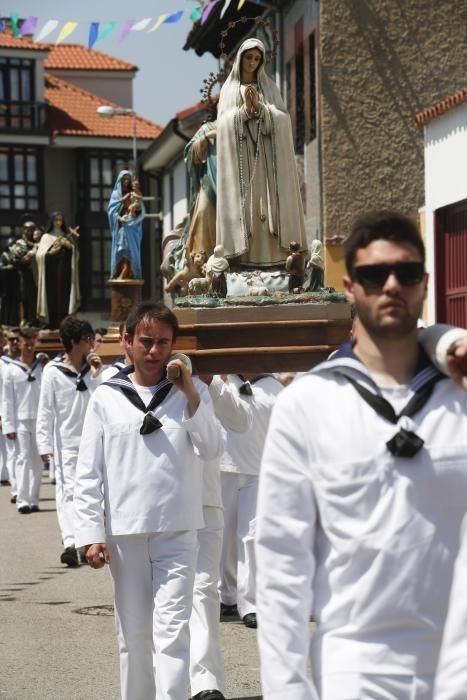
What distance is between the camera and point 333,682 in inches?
140

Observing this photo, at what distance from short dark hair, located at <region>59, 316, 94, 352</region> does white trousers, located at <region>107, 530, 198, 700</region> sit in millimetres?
6908

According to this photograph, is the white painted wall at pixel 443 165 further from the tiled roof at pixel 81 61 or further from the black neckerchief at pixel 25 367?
the tiled roof at pixel 81 61

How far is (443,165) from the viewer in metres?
21.9

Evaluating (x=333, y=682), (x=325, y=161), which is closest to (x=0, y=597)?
(x=333, y=682)

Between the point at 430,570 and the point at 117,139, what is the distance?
6360cm

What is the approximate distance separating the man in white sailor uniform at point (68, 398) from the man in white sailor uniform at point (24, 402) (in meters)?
5.18

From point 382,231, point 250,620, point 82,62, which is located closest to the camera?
point 382,231

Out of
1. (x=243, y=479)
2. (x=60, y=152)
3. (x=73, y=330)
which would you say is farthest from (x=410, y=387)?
(x=60, y=152)

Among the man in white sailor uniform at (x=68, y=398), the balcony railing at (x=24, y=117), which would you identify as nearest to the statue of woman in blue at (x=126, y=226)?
the man in white sailor uniform at (x=68, y=398)

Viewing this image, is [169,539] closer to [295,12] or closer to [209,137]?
[209,137]

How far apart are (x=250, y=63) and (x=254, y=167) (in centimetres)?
72

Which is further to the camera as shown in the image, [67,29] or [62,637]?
[67,29]

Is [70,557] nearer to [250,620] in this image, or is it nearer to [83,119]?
[250,620]

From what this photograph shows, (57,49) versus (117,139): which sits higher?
(57,49)
